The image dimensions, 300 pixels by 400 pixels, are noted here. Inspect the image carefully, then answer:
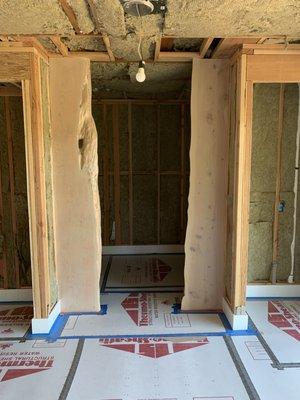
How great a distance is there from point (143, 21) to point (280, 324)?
3078 millimetres

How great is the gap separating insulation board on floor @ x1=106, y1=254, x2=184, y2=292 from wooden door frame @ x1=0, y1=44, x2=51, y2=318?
4.39 feet

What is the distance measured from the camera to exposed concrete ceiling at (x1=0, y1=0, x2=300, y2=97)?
2207 mm

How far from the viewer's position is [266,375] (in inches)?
106

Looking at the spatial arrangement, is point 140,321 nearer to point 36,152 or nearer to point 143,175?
point 36,152

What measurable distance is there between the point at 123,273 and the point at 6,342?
2.14 metres

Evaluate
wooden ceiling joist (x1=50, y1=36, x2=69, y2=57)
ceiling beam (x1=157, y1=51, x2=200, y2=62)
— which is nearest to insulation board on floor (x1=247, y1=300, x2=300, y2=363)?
ceiling beam (x1=157, y1=51, x2=200, y2=62)

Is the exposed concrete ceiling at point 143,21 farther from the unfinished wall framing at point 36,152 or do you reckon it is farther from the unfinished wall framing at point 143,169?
the unfinished wall framing at point 143,169

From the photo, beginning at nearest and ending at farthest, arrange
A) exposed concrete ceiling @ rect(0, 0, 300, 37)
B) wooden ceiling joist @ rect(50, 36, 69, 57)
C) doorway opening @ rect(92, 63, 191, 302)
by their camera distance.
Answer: exposed concrete ceiling @ rect(0, 0, 300, 37) → wooden ceiling joist @ rect(50, 36, 69, 57) → doorway opening @ rect(92, 63, 191, 302)

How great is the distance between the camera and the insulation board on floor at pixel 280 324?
3.04 metres

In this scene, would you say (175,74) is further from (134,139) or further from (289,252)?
(289,252)

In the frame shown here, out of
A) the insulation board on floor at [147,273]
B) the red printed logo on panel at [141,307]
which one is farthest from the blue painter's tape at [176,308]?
the insulation board on floor at [147,273]

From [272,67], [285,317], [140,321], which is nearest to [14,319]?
[140,321]

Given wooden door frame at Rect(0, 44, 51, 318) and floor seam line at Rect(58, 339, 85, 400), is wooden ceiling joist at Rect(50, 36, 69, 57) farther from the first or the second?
floor seam line at Rect(58, 339, 85, 400)

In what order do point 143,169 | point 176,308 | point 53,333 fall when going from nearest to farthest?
point 53,333, point 176,308, point 143,169
